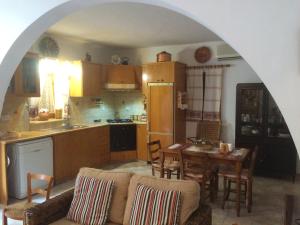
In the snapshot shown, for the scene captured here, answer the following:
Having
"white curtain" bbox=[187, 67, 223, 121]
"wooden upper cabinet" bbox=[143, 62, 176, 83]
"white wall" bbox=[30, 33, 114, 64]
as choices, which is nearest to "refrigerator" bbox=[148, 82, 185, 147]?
"wooden upper cabinet" bbox=[143, 62, 176, 83]

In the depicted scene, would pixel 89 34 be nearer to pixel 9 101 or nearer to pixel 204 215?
pixel 9 101

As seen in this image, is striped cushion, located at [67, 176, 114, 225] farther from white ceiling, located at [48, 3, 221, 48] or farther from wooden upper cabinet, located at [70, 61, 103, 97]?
wooden upper cabinet, located at [70, 61, 103, 97]

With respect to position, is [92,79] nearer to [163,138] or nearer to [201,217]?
[163,138]

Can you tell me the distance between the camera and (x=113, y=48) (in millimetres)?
6586

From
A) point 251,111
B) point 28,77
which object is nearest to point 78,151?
point 28,77

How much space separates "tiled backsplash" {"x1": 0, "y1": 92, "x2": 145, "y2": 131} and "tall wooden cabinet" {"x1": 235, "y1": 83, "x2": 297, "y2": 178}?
2437mm

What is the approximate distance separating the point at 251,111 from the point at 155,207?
3524mm

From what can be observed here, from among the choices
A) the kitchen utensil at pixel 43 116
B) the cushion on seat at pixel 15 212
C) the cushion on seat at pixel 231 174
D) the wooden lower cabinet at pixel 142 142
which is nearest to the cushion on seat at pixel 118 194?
the cushion on seat at pixel 15 212

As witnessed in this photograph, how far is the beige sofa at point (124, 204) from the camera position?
2.06m

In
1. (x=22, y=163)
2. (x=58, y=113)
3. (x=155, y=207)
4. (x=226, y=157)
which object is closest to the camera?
(x=155, y=207)

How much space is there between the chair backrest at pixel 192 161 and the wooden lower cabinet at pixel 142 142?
2.31 metres

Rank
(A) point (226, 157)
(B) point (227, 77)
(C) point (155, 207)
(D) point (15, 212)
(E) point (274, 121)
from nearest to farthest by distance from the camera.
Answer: (C) point (155, 207) → (D) point (15, 212) → (A) point (226, 157) → (E) point (274, 121) → (B) point (227, 77)

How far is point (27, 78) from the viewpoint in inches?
170

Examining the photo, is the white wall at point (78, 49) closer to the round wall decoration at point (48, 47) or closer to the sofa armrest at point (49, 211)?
the round wall decoration at point (48, 47)
